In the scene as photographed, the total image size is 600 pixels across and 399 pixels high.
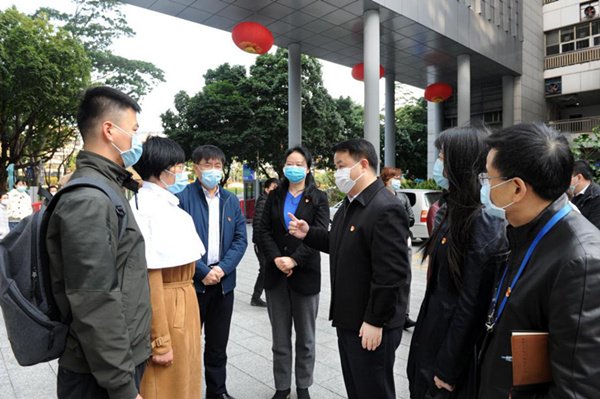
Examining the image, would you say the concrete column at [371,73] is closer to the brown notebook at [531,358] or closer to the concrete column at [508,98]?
the brown notebook at [531,358]

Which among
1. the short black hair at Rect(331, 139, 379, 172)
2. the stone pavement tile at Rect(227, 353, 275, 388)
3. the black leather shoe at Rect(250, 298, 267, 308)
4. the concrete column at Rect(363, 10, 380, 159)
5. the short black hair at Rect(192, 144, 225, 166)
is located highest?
the concrete column at Rect(363, 10, 380, 159)

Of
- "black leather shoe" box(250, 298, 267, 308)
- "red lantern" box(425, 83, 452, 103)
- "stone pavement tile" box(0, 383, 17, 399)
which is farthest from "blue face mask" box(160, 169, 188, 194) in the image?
"red lantern" box(425, 83, 452, 103)

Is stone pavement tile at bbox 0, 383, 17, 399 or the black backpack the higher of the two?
the black backpack

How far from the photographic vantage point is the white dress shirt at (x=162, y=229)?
208 centimetres

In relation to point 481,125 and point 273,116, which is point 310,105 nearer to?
point 273,116

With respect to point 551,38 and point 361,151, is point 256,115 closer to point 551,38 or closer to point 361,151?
point 551,38

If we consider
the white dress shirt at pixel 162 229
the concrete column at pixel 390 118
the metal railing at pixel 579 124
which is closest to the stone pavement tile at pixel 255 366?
the white dress shirt at pixel 162 229

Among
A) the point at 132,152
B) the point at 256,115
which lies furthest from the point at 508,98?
the point at 132,152

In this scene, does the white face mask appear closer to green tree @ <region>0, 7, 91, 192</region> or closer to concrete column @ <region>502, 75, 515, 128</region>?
green tree @ <region>0, 7, 91, 192</region>

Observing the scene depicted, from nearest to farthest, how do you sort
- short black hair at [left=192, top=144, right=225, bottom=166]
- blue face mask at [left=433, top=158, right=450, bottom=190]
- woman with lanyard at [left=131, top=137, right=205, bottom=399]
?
woman with lanyard at [left=131, top=137, right=205, bottom=399], blue face mask at [left=433, top=158, right=450, bottom=190], short black hair at [left=192, top=144, right=225, bottom=166]

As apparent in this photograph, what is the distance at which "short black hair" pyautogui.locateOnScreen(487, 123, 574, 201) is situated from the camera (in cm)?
124

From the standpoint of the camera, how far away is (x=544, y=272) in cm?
113

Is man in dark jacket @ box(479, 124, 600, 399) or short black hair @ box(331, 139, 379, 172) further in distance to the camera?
short black hair @ box(331, 139, 379, 172)

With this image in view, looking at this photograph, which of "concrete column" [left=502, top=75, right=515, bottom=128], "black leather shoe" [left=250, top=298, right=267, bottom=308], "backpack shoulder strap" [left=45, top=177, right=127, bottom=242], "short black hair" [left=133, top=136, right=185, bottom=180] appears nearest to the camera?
"backpack shoulder strap" [left=45, top=177, right=127, bottom=242]
